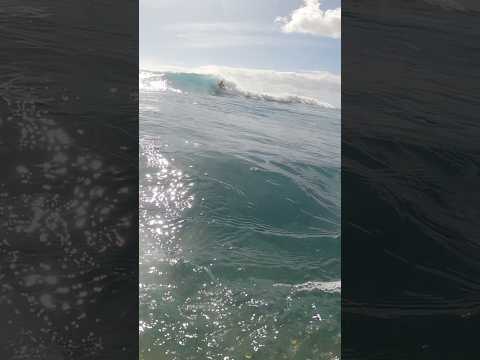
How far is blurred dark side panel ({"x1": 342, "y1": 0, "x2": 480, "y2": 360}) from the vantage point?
137 cm

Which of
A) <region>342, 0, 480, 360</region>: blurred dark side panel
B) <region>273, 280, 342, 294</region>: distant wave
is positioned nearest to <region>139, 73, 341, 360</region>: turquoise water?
<region>273, 280, 342, 294</region>: distant wave

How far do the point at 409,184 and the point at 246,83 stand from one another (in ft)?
36.5

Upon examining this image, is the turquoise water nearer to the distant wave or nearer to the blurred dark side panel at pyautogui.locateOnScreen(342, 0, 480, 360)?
the distant wave

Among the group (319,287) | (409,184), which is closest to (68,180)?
(409,184)

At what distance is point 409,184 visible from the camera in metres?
1.40

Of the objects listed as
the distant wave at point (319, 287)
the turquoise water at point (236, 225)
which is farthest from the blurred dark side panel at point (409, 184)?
the distant wave at point (319, 287)

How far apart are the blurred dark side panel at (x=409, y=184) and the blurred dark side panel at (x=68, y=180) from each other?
705 millimetres

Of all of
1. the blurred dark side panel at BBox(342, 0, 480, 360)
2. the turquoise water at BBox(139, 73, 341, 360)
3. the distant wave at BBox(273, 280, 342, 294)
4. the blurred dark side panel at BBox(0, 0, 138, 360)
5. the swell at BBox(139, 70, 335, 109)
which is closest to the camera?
the blurred dark side panel at BBox(0, 0, 138, 360)

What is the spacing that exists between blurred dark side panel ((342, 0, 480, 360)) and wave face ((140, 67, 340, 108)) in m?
9.78

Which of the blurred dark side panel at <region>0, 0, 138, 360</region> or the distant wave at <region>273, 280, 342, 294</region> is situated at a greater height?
the blurred dark side panel at <region>0, 0, 138, 360</region>

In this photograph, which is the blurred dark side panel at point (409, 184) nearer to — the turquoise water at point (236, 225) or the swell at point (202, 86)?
the turquoise water at point (236, 225)

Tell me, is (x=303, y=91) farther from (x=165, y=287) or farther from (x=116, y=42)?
(x=116, y=42)

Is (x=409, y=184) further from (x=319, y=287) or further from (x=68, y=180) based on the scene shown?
(x=319, y=287)

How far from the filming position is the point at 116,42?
3.91ft
